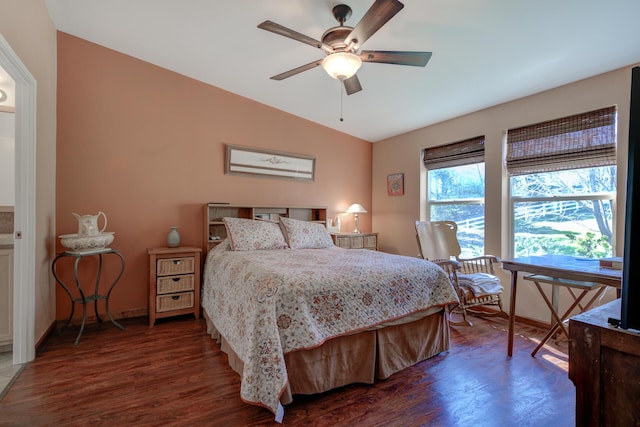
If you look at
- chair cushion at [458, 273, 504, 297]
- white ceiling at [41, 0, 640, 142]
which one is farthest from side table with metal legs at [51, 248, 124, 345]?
chair cushion at [458, 273, 504, 297]

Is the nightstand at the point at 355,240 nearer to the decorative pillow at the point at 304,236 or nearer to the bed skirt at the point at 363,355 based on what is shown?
the decorative pillow at the point at 304,236

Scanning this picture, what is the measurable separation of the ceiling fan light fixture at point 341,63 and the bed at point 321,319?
138 cm

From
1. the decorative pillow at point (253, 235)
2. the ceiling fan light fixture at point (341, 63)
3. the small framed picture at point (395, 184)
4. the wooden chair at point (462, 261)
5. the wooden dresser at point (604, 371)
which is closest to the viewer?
the wooden dresser at point (604, 371)

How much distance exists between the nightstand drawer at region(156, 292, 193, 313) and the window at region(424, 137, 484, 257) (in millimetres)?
3290

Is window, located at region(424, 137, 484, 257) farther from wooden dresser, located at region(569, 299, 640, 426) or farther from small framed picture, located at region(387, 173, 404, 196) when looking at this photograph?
wooden dresser, located at region(569, 299, 640, 426)

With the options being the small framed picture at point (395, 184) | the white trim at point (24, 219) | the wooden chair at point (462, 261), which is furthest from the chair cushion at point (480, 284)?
the white trim at point (24, 219)

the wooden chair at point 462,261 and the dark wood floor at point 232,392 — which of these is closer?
the dark wood floor at point 232,392

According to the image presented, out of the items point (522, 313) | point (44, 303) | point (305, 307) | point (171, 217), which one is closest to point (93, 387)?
point (44, 303)

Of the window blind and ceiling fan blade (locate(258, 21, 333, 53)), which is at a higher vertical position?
ceiling fan blade (locate(258, 21, 333, 53))

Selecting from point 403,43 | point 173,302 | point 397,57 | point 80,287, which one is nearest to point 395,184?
point 403,43

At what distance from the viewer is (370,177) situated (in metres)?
5.00

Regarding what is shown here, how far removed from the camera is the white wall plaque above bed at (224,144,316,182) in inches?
147

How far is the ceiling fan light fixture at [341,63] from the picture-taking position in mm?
1934

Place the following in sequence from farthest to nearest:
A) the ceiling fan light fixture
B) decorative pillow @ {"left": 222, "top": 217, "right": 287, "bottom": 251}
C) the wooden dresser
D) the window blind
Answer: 1. the window blind
2. decorative pillow @ {"left": 222, "top": 217, "right": 287, "bottom": 251}
3. the ceiling fan light fixture
4. the wooden dresser
